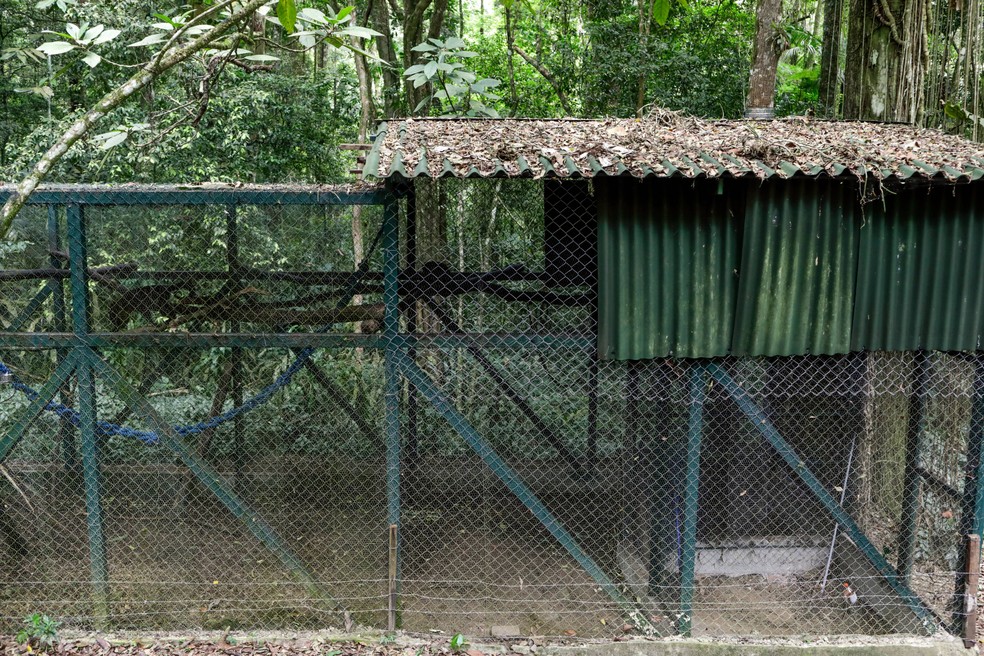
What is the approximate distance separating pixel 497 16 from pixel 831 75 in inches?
297

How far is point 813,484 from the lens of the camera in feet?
15.3

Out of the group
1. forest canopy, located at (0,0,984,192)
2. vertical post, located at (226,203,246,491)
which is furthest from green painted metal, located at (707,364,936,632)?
vertical post, located at (226,203,246,491)

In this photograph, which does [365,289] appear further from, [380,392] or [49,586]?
[49,586]

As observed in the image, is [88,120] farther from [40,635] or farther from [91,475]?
[40,635]

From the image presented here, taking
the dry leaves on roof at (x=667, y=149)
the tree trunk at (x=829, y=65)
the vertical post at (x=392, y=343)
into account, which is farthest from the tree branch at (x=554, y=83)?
→ the vertical post at (x=392, y=343)

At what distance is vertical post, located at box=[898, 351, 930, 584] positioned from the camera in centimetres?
508

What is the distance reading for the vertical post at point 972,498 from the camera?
4703 millimetres

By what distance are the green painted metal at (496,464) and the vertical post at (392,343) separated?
0.07 meters

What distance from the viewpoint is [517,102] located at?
10820 millimetres

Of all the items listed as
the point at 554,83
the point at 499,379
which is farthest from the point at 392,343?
the point at 554,83

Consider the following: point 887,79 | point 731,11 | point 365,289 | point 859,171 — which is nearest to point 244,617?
point 365,289

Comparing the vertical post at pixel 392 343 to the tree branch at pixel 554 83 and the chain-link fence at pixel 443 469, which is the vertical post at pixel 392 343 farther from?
the tree branch at pixel 554 83

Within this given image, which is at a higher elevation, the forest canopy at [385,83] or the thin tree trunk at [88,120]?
the forest canopy at [385,83]

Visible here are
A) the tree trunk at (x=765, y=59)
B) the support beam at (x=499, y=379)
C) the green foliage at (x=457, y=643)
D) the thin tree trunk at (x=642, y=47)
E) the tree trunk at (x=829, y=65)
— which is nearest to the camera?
the green foliage at (x=457, y=643)
